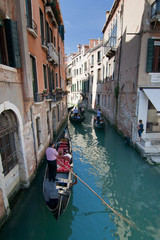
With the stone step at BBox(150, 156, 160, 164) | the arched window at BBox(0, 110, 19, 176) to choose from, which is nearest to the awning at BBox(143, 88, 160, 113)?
the stone step at BBox(150, 156, 160, 164)

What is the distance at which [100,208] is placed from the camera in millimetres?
4383

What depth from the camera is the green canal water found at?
3625 mm

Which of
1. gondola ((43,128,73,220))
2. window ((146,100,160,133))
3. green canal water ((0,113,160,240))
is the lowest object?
green canal water ((0,113,160,240))

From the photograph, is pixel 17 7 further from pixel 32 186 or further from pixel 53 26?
pixel 53 26

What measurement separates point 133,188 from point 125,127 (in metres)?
4.93

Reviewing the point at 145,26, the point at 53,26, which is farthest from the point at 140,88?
the point at 53,26

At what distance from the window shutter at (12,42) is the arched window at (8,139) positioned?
59.4 inches

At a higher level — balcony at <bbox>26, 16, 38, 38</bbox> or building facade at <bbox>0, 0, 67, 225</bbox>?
balcony at <bbox>26, 16, 38, 38</bbox>

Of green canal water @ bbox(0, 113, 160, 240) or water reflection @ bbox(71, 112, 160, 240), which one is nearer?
green canal water @ bbox(0, 113, 160, 240)

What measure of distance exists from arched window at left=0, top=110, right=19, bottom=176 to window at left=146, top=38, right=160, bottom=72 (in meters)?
6.74

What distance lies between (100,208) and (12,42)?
5.63 meters

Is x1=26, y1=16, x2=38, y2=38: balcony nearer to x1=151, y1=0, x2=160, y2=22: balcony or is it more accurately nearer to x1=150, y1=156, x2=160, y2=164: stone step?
x1=151, y1=0, x2=160, y2=22: balcony

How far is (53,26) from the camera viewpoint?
9867 mm

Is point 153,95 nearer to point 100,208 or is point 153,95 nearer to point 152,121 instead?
point 152,121
